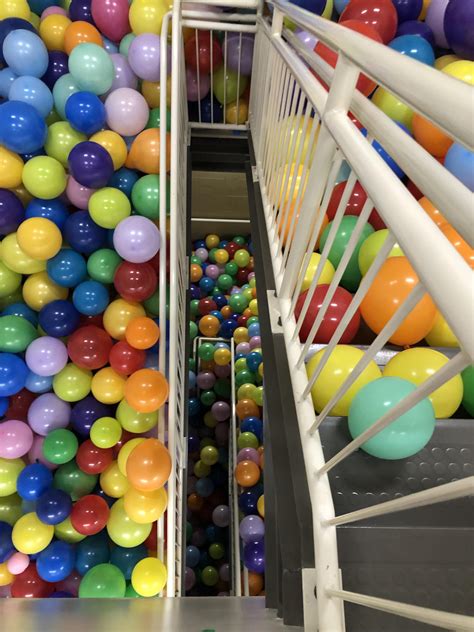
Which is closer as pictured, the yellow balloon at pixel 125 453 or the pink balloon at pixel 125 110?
the yellow balloon at pixel 125 453

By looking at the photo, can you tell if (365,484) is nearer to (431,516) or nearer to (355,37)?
(431,516)

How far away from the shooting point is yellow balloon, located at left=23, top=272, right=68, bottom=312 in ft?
6.25

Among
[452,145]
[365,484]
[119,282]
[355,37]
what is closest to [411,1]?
[452,145]

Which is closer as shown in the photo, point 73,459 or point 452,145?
point 452,145

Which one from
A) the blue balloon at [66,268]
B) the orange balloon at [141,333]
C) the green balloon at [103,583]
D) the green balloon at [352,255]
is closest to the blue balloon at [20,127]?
the blue balloon at [66,268]

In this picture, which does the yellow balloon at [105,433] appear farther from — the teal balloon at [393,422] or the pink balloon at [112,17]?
the pink balloon at [112,17]

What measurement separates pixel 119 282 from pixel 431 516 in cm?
138

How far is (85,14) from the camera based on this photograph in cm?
203

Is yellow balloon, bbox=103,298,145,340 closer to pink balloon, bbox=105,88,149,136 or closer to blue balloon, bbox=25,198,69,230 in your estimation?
blue balloon, bbox=25,198,69,230

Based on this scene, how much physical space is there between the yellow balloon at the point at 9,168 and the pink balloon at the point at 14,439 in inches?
39.1

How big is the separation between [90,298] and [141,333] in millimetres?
283

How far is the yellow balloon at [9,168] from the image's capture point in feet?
5.85

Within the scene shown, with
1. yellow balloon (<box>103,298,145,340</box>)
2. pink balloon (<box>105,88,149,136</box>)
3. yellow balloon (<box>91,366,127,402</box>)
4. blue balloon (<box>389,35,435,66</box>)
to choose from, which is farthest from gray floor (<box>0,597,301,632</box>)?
blue balloon (<box>389,35,435,66</box>)

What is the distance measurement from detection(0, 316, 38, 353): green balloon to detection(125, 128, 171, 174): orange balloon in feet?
2.76
